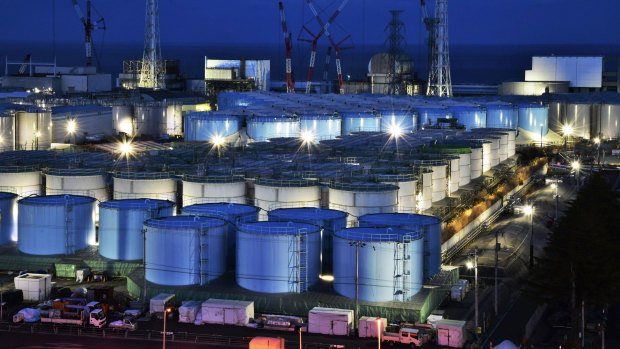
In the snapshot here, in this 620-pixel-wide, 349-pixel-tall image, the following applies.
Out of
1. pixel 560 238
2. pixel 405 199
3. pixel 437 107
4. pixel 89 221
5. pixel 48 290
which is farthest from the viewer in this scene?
pixel 437 107

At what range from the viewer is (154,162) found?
43312 mm

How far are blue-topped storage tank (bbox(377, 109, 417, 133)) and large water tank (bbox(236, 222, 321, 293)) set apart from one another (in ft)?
123

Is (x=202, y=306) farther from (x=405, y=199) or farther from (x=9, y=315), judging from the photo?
(x=405, y=199)

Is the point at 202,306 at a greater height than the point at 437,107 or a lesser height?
lesser

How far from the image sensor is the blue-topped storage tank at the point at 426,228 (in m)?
32.2

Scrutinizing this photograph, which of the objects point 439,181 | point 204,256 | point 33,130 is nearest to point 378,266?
point 204,256

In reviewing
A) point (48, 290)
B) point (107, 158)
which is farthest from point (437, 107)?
point (48, 290)

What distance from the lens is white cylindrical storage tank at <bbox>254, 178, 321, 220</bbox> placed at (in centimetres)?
3578

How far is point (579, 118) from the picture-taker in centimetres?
7731

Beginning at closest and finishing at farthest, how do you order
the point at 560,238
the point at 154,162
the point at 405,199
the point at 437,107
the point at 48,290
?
the point at 560,238, the point at 48,290, the point at 405,199, the point at 154,162, the point at 437,107

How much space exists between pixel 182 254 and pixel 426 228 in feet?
26.7

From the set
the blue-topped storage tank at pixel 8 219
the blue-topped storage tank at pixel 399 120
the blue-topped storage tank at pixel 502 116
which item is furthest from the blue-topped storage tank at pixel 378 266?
the blue-topped storage tank at pixel 502 116

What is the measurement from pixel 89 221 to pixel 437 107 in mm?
41449

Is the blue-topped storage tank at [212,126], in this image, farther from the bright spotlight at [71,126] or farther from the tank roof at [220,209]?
the tank roof at [220,209]
